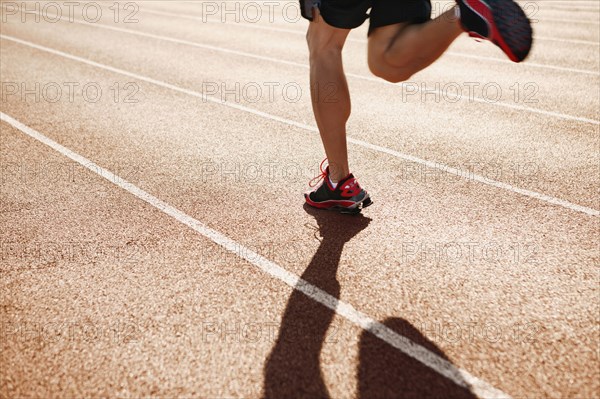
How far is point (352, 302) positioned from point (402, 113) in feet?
10.5

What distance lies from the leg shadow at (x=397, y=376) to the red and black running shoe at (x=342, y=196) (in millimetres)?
1112

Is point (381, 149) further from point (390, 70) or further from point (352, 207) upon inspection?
point (390, 70)

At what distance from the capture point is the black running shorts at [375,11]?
2.54 m

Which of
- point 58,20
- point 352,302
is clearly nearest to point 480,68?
point 352,302

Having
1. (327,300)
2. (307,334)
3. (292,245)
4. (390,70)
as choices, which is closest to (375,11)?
(390,70)

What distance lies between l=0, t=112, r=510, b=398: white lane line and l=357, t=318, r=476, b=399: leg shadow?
1.1 inches

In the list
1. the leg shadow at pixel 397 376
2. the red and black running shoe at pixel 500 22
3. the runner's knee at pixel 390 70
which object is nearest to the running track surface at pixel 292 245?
the leg shadow at pixel 397 376

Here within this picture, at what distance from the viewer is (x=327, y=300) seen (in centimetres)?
243

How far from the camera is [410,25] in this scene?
255cm

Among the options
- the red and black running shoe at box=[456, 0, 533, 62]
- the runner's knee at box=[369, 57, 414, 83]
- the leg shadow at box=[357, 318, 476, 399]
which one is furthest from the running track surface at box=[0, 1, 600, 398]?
the red and black running shoe at box=[456, 0, 533, 62]

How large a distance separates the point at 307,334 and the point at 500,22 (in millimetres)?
1669

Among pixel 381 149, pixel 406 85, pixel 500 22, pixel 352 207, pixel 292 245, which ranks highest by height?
pixel 500 22

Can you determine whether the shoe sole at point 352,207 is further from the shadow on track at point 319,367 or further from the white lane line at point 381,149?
the white lane line at point 381,149

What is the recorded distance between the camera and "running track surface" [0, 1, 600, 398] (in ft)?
6.66
